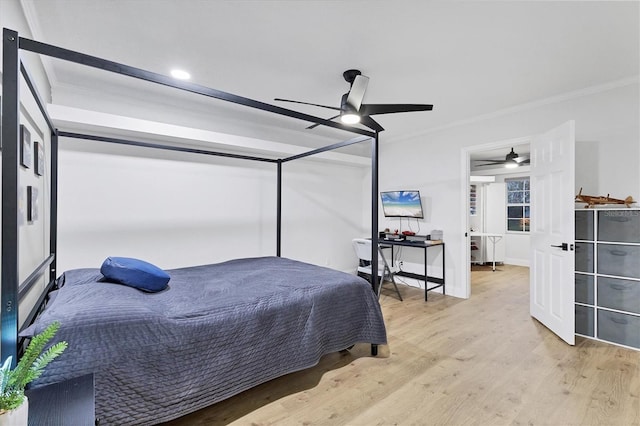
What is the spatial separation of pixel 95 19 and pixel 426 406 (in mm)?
3443

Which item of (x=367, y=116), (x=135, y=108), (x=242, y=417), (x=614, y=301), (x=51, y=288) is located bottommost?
(x=242, y=417)

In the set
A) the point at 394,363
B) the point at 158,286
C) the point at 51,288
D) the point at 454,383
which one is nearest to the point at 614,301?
the point at 454,383

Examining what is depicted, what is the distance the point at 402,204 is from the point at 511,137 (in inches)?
71.0

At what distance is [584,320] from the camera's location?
304cm

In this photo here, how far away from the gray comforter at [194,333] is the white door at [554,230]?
6.10 feet

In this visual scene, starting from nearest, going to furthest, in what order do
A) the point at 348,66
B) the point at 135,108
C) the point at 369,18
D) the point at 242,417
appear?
the point at 242,417 → the point at 369,18 → the point at 348,66 → the point at 135,108

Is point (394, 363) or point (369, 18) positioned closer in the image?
point (369, 18)

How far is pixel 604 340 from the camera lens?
114 inches

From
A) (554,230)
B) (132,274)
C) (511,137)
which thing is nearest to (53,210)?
(132,274)

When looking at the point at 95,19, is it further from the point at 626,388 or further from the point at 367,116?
the point at 626,388

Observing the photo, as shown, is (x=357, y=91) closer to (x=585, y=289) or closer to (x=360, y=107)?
(x=360, y=107)

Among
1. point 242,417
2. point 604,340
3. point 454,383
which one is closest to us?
point 242,417

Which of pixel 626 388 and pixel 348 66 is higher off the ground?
pixel 348 66

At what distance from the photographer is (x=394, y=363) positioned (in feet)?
8.24
